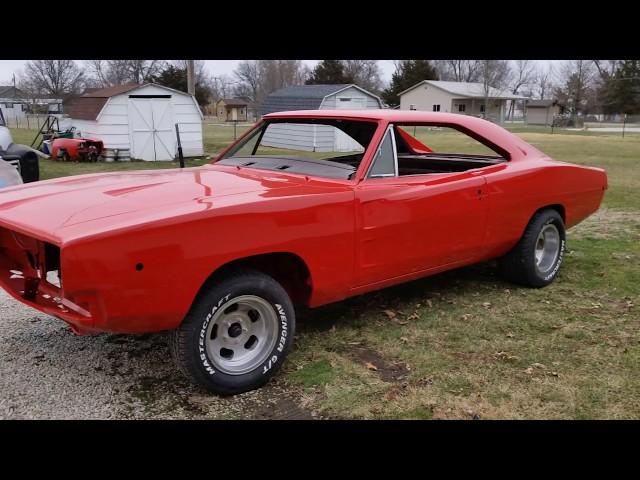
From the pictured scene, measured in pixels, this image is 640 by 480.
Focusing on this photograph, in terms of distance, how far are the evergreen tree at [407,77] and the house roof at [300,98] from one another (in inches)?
1435

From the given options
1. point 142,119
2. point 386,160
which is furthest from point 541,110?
point 386,160

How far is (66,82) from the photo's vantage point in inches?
2447

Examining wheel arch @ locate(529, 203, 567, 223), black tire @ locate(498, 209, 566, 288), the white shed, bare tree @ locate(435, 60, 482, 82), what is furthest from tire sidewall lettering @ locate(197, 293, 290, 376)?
bare tree @ locate(435, 60, 482, 82)

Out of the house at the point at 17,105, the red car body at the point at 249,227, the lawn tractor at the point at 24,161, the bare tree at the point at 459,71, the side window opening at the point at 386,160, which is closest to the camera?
the red car body at the point at 249,227

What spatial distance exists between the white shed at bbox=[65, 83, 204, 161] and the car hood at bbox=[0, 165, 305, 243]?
14.6m

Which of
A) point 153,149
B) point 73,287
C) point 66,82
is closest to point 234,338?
point 73,287

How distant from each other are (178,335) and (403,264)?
5.74 ft

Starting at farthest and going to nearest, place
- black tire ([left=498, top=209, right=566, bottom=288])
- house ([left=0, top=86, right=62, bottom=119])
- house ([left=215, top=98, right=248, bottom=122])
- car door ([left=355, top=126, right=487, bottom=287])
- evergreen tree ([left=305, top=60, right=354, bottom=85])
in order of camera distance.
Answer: house ([left=215, top=98, right=248, bottom=122]), evergreen tree ([left=305, top=60, right=354, bottom=85]), house ([left=0, top=86, right=62, bottom=119]), black tire ([left=498, top=209, right=566, bottom=288]), car door ([left=355, top=126, right=487, bottom=287])

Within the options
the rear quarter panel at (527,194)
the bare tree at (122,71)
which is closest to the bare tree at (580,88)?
the bare tree at (122,71)

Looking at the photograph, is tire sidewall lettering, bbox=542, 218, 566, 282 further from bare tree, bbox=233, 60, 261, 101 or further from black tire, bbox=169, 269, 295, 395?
bare tree, bbox=233, 60, 261, 101

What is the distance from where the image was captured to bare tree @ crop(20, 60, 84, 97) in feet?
192

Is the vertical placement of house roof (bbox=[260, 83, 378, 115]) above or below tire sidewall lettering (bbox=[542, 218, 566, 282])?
above

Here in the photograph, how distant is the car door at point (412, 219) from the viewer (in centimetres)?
395

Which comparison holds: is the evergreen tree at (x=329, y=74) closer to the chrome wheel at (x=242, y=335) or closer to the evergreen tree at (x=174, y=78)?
the evergreen tree at (x=174, y=78)
